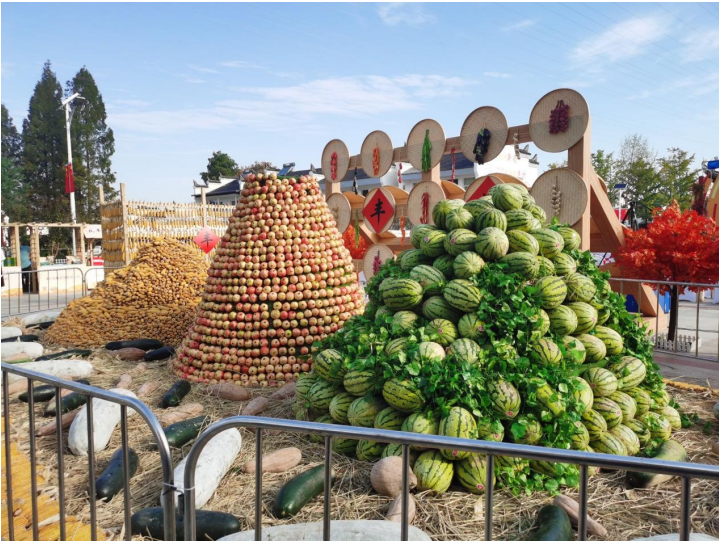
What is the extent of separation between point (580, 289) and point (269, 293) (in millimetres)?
3023

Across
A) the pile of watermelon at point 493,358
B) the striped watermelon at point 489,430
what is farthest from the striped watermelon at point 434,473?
the striped watermelon at point 489,430

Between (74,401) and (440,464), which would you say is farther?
(74,401)

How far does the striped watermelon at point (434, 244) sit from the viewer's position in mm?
4594

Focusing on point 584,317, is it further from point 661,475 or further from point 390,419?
point 390,419

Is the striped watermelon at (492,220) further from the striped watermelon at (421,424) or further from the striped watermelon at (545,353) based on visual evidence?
the striped watermelon at (421,424)

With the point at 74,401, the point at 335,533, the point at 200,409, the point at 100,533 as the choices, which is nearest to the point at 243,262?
the point at 200,409

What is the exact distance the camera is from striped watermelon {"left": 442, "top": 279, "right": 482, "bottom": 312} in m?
3.96

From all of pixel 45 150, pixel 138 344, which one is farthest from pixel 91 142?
pixel 138 344

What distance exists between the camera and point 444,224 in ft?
16.0

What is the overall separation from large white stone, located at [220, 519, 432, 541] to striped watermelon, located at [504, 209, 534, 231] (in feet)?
8.93

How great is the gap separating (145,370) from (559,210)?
18.7ft

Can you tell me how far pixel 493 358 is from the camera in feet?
11.9

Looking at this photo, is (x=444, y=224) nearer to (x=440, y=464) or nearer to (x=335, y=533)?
(x=440, y=464)

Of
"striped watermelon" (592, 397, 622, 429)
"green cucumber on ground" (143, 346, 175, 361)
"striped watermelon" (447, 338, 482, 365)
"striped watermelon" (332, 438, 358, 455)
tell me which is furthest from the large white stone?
"green cucumber on ground" (143, 346, 175, 361)
